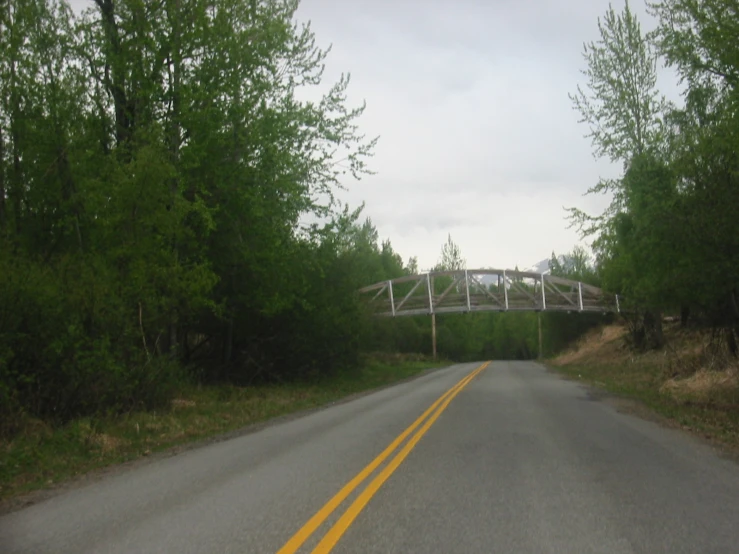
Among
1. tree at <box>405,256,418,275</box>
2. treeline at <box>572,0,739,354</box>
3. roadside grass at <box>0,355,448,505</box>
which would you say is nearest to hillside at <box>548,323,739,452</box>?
treeline at <box>572,0,739,354</box>

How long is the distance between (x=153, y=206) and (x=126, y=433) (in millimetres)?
5827

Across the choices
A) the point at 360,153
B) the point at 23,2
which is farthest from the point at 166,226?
the point at 360,153

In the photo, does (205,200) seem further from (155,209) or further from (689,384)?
(689,384)

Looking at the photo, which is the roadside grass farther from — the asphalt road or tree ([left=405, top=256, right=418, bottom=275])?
tree ([left=405, top=256, right=418, bottom=275])

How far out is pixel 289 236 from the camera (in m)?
24.7

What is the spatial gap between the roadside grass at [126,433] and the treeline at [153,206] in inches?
28.1

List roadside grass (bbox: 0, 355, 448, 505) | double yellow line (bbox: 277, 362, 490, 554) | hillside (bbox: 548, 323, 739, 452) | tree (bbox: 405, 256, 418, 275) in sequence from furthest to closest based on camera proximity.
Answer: tree (bbox: 405, 256, 418, 275) < hillside (bbox: 548, 323, 739, 452) < roadside grass (bbox: 0, 355, 448, 505) < double yellow line (bbox: 277, 362, 490, 554)

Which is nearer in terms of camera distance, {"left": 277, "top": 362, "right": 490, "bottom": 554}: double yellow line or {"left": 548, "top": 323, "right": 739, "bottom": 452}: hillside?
{"left": 277, "top": 362, "right": 490, "bottom": 554}: double yellow line

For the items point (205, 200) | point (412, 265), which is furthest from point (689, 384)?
point (412, 265)

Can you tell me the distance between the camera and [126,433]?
13625 mm

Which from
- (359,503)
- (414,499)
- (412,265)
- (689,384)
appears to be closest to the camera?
(359,503)

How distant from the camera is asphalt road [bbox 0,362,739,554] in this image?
5848 mm

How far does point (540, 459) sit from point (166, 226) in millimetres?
11346

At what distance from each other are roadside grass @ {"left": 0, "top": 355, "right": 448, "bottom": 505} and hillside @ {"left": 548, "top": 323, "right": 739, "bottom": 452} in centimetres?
928
